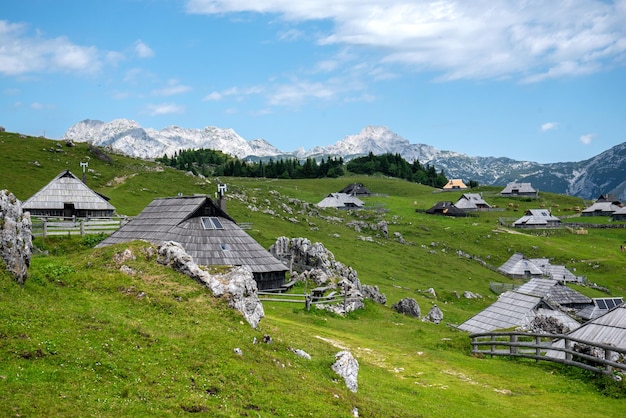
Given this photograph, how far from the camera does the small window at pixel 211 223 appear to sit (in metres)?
44.4

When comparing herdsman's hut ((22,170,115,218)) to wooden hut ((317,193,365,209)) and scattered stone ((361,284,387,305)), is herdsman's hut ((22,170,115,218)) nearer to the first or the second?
scattered stone ((361,284,387,305))

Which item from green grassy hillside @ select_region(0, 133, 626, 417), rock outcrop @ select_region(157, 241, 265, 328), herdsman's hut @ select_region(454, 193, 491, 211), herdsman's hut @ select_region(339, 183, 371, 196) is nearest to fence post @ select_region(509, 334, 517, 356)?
green grassy hillside @ select_region(0, 133, 626, 417)

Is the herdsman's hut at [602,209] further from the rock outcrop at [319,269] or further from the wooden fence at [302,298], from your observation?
the wooden fence at [302,298]

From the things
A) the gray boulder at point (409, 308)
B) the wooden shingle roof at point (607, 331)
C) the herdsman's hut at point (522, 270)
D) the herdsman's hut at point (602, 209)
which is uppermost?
the herdsman's hut at point (602, 209)

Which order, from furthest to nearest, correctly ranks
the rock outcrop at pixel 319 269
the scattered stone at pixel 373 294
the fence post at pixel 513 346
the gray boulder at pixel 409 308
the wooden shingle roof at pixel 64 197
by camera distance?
1. the wooden shingle roof at pixel 64 197
2. the scattered stone at pixel 373 294
3. the gray boulder at pixel 409 308
4. the rock outcrop at pixel 319 269
5. the fence post at pixel 513 346

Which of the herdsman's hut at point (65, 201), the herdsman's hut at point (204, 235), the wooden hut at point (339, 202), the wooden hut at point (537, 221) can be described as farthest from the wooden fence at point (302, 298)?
the wooden hut at point (537, 221)

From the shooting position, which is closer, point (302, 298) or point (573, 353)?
point (573, 353)

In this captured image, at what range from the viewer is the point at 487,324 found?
135 feet

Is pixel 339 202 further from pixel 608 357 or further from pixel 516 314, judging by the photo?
pixel 608 357

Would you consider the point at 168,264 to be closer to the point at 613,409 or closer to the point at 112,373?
the point at 112,373

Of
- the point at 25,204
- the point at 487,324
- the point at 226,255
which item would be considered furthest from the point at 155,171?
the point at 487,324

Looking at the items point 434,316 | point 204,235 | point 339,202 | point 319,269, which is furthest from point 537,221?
point 204,235

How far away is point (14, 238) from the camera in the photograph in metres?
17.7

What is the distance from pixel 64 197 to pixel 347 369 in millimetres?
48303
